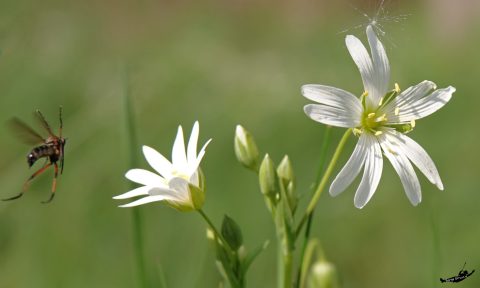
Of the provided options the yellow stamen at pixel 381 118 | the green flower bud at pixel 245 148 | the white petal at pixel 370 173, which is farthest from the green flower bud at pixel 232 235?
→ the yellow stamen at pixel 381 118

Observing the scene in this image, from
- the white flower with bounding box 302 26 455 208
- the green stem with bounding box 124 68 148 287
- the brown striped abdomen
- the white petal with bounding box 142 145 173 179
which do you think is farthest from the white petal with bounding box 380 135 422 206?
the brown striped abdomen

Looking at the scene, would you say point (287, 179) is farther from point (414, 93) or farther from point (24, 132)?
point (24, 132)

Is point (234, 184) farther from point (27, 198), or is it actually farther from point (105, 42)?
point (105, 42)

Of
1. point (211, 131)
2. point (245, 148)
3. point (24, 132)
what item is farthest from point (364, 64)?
point (211, 131)

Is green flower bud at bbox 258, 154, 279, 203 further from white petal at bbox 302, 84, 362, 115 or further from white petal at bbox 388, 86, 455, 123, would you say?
white petal at bbox 388, 86, 455, 123

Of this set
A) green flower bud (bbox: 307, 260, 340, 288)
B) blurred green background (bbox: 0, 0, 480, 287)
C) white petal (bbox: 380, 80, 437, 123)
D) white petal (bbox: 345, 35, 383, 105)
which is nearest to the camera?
white petal (bbox: 345, 35, 383, 105)

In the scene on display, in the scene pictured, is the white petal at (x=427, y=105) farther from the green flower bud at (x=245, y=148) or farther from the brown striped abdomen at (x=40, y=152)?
the brown striped abdomen at (x=40, y=152)
